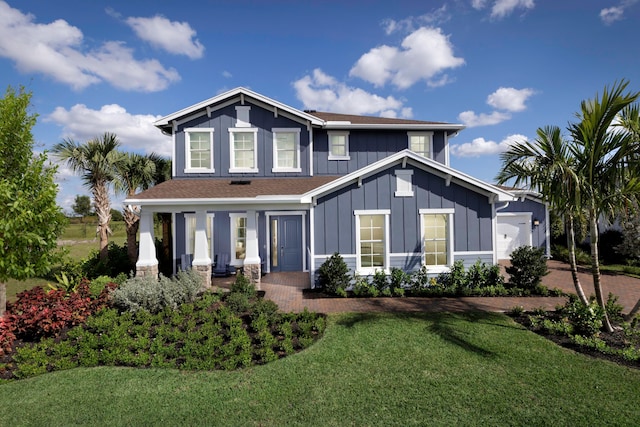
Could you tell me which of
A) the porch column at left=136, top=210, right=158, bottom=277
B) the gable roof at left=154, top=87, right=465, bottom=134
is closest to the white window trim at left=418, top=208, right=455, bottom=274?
the gable roof at left=154, top=87, right=465, bottom=134

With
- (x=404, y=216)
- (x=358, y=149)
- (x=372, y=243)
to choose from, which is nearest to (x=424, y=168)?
(x=404, y=216)

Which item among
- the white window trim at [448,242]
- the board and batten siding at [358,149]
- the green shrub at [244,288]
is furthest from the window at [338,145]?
the green shrub at [244,288]

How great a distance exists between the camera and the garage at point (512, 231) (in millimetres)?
16969

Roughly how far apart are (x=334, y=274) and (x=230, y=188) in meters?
5.13

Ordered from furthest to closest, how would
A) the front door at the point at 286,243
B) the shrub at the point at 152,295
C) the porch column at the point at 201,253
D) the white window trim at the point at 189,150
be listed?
the front door at the point at 286,243
the white window trim at the point at 189,150
the porch column at the point at 201,253
the shrub at the point at 152,295

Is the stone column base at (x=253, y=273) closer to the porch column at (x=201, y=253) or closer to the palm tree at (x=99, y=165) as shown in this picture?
the porch column at (x=201, y=253)

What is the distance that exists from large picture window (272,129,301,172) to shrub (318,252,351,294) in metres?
4.99

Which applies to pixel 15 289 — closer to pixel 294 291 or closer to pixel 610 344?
pixel 294 291

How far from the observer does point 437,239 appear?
10.7 metres

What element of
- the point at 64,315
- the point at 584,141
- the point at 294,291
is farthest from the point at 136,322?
the point at 584,141

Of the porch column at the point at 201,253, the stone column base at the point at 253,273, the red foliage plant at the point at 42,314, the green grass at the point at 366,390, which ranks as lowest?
the green grass at the point at 366,390

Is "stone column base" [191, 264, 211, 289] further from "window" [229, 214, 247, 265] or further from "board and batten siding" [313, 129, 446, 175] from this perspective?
"board and batten siding" [313, 129, 446, 175]

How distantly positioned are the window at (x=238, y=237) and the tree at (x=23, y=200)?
6903 mm

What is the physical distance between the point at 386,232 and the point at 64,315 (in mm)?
9182
